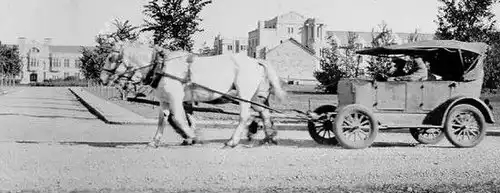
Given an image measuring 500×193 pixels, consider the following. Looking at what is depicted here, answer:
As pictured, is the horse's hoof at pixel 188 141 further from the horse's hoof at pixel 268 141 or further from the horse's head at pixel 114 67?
the horse's head at pixel 114 67

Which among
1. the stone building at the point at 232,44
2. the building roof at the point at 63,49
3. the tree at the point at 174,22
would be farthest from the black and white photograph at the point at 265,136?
the building roof at the point at 63,49

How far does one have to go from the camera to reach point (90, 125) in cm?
1669

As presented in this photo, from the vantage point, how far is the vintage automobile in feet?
35.6

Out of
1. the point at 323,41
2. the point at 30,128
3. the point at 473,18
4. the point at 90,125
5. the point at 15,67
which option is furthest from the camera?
the point at 323,41

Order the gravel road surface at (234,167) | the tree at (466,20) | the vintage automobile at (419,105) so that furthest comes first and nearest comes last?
the tree at (466,20), the vintage automobile at (419,105), the gravel road surface at (234,167)

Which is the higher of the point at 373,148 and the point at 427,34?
the point at 427,34

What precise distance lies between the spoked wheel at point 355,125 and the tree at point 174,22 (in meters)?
13.0

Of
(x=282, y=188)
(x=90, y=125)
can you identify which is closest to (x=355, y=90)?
(x=282, y=188)

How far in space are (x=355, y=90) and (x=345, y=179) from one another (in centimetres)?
392

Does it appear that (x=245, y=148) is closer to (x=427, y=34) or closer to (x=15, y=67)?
(x=15, y=67)

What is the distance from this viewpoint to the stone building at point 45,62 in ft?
391

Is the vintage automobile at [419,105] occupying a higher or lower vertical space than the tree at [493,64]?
lower

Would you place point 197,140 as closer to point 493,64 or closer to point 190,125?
point 190,125

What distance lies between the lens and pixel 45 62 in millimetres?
122812
